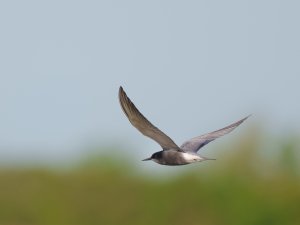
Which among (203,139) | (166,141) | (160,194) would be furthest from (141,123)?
(160,194)

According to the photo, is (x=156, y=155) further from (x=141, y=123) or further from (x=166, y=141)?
(x=141, y=123)

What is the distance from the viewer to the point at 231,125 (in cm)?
2552

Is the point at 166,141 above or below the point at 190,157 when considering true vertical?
above

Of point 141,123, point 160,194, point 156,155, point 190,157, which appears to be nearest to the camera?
point 141,123

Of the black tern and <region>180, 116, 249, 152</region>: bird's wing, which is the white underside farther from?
<region>180, 116, 249, 152</region>: bird's wing

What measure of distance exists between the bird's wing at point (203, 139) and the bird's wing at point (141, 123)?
1.21m

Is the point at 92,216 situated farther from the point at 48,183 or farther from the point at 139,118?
the point at 139,118

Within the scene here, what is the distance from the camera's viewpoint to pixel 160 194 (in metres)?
36.2

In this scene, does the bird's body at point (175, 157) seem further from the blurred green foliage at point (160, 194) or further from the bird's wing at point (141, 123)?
the blurred green foliage at point (160, 194)

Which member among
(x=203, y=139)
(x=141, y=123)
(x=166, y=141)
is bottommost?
(x=166, y=141)

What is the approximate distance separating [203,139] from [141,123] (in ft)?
7.58

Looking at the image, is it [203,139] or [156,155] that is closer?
[156,155]

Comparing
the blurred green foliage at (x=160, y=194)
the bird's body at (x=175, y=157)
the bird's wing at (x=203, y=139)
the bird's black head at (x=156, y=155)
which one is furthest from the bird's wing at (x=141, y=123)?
the blurred green foliage at (x=160, y=194)

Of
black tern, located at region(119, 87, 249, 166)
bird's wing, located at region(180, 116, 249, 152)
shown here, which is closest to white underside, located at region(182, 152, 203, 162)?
black tern, located at region(119, 87, 249, 166)
